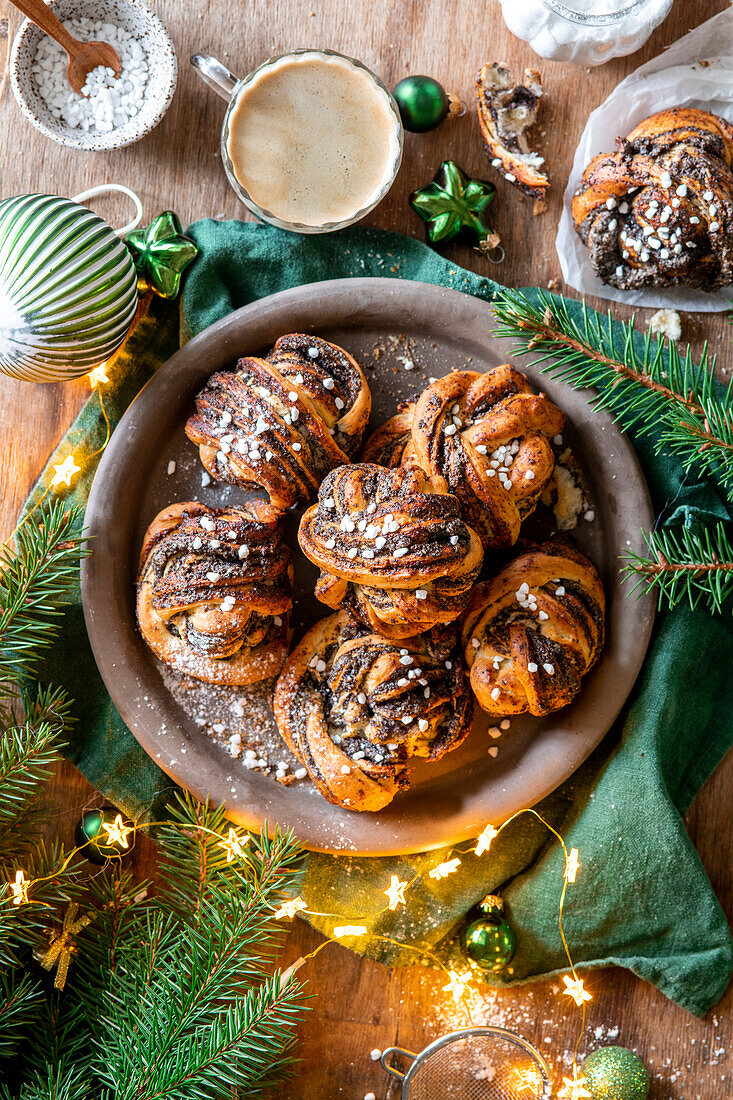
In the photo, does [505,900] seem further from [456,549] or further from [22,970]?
[22,970]

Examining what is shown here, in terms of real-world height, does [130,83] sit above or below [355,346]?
above

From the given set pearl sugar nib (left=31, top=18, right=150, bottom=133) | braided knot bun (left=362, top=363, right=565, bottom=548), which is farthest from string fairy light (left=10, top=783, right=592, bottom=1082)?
pearl sugar nib (left=31, top=18, right=150, bottom=133)

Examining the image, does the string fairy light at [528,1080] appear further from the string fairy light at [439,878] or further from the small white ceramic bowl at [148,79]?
the small white ceramic bowl at [148,79]

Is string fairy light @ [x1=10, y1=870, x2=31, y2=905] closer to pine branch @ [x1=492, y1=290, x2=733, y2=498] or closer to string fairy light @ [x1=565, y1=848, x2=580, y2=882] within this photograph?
string fairy light @ [x1=565, y1=848, x2=580, y2=882]

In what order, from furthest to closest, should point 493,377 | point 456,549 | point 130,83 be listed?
point 130,83, point 493,377, point 456,549

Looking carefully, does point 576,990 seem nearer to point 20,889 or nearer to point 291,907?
point 291,907

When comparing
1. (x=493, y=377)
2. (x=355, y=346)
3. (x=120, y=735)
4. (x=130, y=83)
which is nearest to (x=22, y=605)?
(x=120, y=735)
